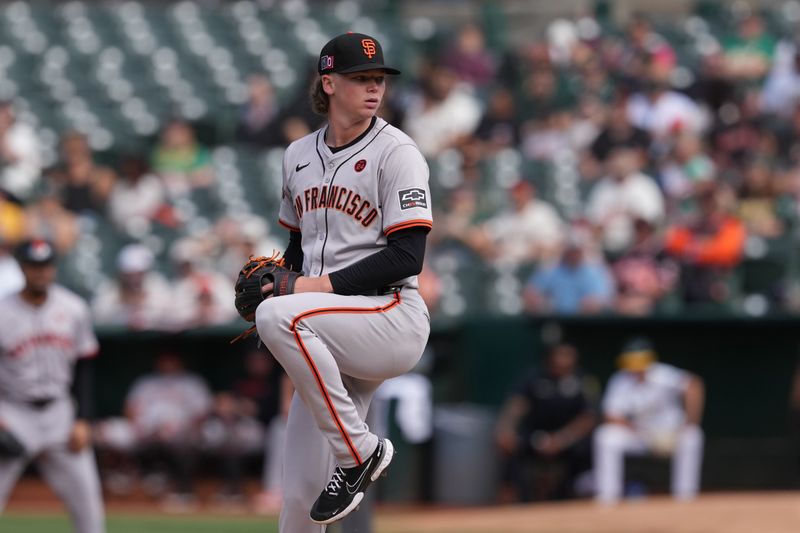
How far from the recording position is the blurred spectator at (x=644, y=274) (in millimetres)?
10891

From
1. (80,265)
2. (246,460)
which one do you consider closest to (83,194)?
(80,265)

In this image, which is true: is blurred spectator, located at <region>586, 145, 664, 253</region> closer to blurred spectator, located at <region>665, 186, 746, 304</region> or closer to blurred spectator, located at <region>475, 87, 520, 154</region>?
blurred spectator, located at <region>665, 186, 746, 304</region>

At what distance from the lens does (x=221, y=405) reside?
11.1 meters

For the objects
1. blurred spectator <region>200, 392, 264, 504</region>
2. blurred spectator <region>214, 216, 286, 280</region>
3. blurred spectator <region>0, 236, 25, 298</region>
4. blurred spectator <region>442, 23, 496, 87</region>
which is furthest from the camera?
blurred spectator <region>442, 23, 496, 87</region>

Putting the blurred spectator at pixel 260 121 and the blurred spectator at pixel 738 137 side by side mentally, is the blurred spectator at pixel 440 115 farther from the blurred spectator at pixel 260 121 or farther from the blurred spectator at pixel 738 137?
the blurred spectator at pixel 738 137

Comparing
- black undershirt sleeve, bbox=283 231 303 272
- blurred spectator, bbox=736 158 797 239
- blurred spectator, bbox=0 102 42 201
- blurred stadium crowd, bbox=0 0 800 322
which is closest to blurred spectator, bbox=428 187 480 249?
blurred stadium crowd, bbox=0 0 800 322

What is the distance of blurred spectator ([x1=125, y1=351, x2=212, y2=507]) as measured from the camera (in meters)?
11.1

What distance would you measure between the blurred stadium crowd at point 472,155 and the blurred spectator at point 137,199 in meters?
0.02

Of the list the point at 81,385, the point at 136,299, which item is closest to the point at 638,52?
the point at 136,299

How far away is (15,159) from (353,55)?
9156 millimetres

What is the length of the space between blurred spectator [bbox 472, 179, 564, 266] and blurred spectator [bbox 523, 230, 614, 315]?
39 centimetres

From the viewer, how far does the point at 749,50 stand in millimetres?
13445

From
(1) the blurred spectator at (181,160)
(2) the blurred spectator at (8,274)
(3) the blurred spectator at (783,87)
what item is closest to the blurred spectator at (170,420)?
(2) the blurred spectator at (8,274)

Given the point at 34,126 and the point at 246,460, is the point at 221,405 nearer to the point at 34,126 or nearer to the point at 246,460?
the point at 246,460
